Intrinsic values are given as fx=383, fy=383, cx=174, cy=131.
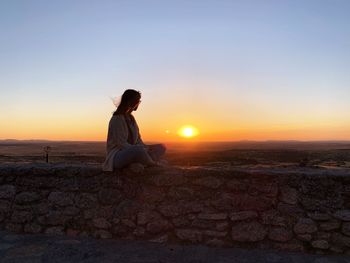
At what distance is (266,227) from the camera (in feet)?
16.1

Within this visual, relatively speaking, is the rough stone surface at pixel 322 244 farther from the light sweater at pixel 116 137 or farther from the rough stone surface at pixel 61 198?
the rough stone surface at pixel 61 198

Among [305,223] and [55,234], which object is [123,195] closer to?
[55,234]

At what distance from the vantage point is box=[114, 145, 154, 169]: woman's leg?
529 cm

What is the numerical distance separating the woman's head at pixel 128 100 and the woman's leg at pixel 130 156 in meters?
0.55

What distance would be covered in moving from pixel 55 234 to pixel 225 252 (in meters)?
2.42

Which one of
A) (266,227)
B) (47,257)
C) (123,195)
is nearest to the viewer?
(47,257)

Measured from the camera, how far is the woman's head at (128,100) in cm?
544

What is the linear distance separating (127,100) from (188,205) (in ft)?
5.57

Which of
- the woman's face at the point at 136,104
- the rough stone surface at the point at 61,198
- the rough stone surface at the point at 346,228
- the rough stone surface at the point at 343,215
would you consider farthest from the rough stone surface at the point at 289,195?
the rough stone surface at the point at 61,198

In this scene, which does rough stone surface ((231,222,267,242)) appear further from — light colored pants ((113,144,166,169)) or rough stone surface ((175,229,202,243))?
light colored pants ((113,144,166,169))

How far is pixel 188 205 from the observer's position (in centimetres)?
511

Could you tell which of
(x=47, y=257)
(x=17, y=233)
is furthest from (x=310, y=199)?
(x=17, y=233)

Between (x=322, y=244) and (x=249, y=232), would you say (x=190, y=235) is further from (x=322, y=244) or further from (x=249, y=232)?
(x=322, y=244)

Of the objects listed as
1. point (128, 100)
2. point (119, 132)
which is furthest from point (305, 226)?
point (128, 100)
